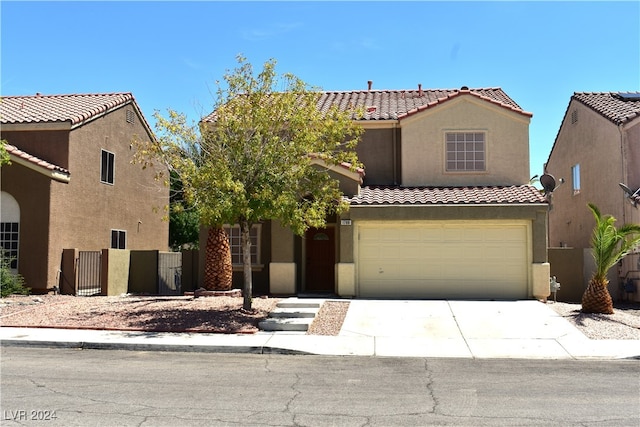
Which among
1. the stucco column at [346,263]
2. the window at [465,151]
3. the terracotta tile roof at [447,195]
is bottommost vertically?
the stucco column at [346,263]

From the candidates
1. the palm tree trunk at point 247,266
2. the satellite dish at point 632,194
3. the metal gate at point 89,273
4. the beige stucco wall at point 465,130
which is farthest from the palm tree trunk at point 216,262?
the satellite dish at point 632,194

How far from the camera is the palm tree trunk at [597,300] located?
1577cm

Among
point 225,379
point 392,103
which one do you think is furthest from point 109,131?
point 225,379

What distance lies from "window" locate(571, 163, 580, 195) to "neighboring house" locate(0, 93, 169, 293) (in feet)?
54.6

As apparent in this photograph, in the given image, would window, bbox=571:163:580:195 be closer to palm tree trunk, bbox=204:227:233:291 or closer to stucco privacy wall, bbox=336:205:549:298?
stucco privacy wall, bbox=336:205:549:298

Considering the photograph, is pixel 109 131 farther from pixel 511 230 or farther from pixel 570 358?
pixel 570 358

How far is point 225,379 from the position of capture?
9367 mm

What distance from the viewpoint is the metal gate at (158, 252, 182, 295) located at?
22.7 m

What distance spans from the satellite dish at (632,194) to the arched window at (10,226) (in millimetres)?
19621

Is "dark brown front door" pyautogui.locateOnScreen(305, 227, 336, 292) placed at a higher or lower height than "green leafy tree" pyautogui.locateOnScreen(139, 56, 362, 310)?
lower

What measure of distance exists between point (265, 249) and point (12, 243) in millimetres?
8313

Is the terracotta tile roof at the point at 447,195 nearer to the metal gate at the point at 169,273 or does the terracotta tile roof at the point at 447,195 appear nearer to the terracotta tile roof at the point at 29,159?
the metal gate at the point at 169,273

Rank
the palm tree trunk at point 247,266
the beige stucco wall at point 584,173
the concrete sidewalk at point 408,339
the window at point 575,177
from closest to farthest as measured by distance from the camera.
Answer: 1. the concrete sidewalk at point 408,339
2. the palm tree trunk at point 247,266
3. the beige stucco wall at point 584,173
4. the window at point 575,177

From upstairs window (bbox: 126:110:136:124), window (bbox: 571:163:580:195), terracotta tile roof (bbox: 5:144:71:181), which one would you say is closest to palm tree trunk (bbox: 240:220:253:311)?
terracotta tile roof (bbox: 5:144:71:181)
